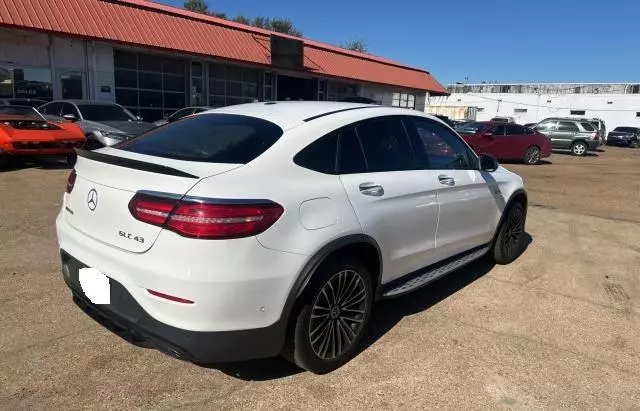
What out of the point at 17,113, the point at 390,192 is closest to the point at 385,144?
the point at 390,192

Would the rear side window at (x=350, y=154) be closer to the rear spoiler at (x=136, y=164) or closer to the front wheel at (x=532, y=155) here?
the rear spoiler at (x=136, y=164)

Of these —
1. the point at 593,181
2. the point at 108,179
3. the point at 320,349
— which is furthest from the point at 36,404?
the point at 593,181

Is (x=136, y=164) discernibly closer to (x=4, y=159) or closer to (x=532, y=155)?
(x=4, y=159)

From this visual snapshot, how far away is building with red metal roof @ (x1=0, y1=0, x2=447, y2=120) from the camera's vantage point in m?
16.4

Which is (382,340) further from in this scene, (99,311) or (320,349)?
(99,311)

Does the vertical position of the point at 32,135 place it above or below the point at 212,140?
below

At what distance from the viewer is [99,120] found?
39.3ft

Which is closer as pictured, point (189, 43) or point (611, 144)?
point (189, 43)

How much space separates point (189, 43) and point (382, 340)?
1897cm

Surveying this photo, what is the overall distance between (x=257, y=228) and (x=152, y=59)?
2043cm

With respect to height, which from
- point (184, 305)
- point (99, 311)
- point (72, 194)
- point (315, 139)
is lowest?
point (99, 311)

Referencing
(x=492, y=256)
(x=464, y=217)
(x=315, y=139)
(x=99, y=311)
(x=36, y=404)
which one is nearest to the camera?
(x=36, y=404)

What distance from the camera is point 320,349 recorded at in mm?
3070

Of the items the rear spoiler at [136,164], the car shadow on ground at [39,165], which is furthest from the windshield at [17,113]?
the rear spoiler at [136,164]
